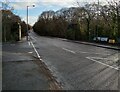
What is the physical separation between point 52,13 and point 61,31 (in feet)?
129

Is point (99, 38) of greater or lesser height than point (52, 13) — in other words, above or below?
below

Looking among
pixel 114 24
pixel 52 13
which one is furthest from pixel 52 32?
pixel 114 24

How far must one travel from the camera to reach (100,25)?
47.6 metres

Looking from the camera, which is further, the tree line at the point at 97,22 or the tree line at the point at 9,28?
the tree line at the point at 9,28

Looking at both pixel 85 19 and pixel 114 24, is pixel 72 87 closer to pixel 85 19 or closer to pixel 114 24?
pixel 114 24

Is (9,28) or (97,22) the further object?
(9,28)

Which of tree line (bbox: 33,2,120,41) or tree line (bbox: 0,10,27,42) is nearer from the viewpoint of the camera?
tree line (bbox: 33,2,120,41)

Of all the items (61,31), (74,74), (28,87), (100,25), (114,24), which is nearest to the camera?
(28,87)

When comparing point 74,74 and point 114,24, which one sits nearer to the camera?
point 74,74

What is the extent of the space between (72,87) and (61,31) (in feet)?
244

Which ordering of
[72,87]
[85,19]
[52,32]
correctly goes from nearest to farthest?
[72,87] → [85,19] → [52,32]

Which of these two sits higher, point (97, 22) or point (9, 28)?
point (97, 22)

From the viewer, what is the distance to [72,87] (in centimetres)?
917

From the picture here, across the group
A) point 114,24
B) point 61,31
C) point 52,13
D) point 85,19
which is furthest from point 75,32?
point 52,13
